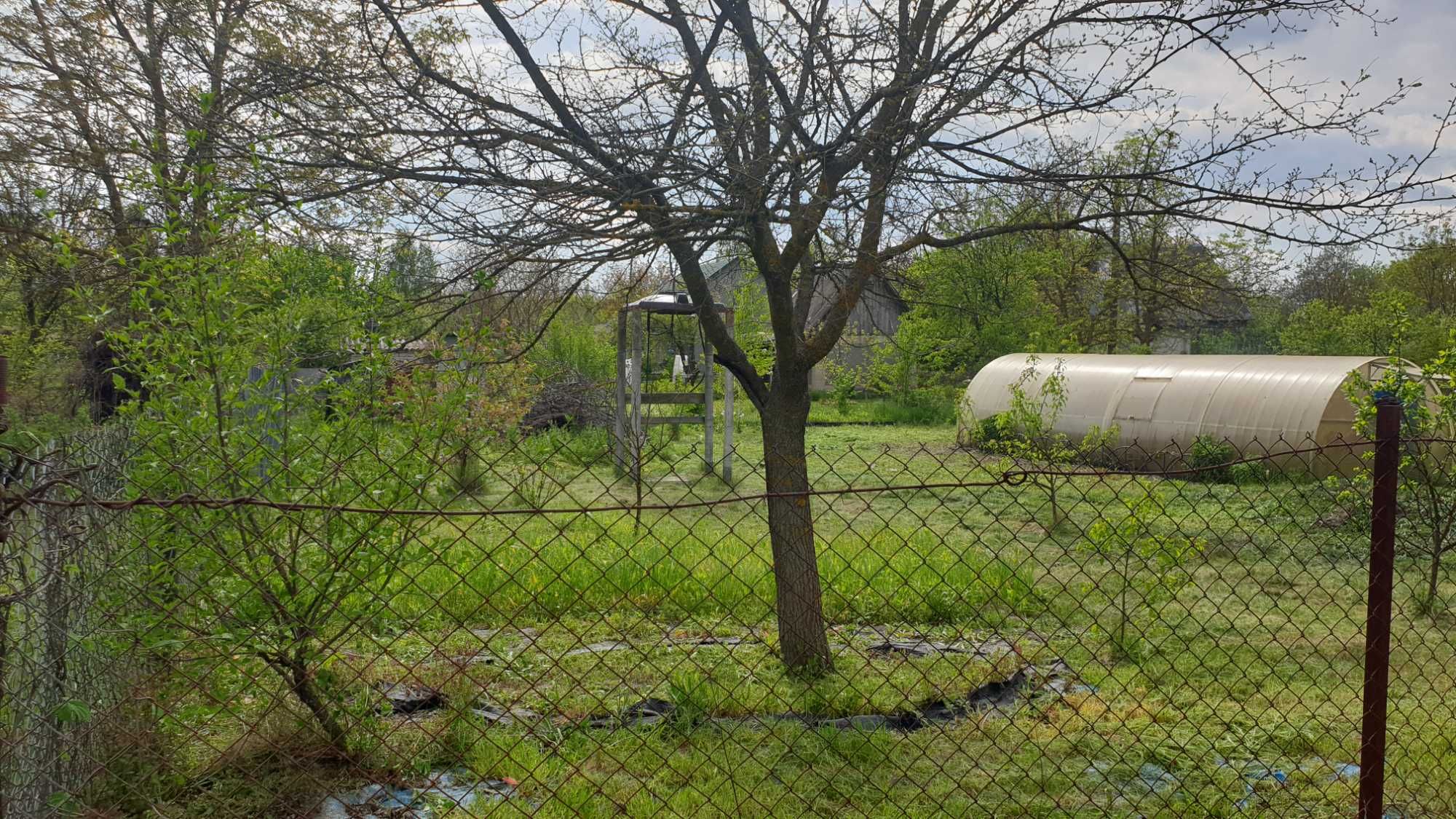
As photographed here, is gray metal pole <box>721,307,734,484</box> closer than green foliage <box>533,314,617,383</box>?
Yes

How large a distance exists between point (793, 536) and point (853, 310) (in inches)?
51.1

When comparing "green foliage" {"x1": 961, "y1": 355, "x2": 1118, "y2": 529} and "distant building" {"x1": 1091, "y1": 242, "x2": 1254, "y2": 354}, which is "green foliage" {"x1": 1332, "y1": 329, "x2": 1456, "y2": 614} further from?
"green foliage" {"x1": 961, "y1": 355, "x2": 1118, "y2": 529}

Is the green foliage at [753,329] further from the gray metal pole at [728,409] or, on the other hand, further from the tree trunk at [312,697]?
the tree trunk at [312,697]

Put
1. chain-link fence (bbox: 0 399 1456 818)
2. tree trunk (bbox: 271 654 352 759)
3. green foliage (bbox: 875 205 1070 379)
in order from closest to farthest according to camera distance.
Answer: chain-link fence (bbox: 0 399 1456 818)
tree trunk (bbox: 271 654 352 759)
green foliage (bbox: 875 205 1070 379)

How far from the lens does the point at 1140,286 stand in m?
4.89

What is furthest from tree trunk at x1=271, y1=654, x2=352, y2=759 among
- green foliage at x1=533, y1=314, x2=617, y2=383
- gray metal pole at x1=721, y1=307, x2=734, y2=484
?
green foliage at x1=533, y1=314, x2=617, y2=383

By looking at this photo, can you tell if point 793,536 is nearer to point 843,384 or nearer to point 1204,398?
point 1204,398

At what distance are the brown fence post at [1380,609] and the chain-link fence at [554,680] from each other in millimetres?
29

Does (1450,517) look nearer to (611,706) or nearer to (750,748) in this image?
(750,748)

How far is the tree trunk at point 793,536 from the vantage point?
4539 millimetres

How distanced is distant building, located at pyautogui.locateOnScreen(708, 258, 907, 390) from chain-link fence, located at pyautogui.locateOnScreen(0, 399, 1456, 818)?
1577mm

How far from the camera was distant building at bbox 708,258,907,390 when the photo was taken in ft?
17.6

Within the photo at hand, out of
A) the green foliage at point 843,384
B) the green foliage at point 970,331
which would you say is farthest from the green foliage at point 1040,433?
the green foliage at point 843,384

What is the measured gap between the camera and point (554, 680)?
4684 millimetres
